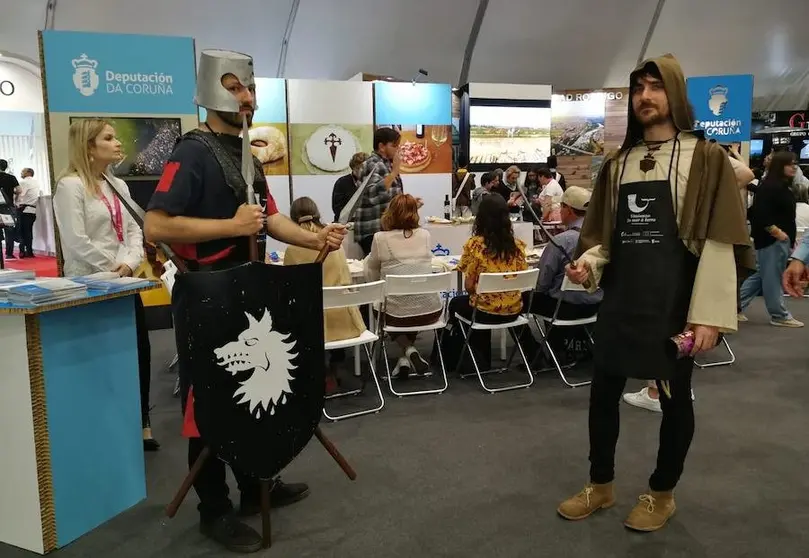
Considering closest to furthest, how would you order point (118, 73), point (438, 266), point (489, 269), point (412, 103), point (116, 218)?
1. point (116, 218)
2. point (489, 269)
3. point (438, 266)
4. point (118, 73)
5. point (412, 103)

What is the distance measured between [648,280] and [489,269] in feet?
6.57

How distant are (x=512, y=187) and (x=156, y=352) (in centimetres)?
494

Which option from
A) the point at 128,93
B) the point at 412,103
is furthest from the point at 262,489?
the point at 412,103

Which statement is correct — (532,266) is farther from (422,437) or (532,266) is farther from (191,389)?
(191,389)

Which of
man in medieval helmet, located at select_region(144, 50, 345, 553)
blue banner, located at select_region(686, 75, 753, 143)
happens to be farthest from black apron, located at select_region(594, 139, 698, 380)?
blue banner, located at select_region(686, 75, 753, 143)

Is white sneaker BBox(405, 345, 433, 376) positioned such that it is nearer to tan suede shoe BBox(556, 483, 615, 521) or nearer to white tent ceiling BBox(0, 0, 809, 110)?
tan suede shoe BBox(556, 483, 615, 521)

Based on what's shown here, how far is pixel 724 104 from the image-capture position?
8953 mm

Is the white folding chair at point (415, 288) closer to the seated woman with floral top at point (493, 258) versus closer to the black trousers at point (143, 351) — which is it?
the seated woman with floral top at point (493, 258)

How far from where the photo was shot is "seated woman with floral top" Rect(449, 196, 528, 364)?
4.11 metres

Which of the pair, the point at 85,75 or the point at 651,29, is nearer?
the point at 85,75

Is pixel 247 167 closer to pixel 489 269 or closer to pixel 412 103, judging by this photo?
pixel 489 269

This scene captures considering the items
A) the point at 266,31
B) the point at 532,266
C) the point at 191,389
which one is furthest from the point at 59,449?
the point at 266,31

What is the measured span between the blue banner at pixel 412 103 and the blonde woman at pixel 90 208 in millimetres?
5316

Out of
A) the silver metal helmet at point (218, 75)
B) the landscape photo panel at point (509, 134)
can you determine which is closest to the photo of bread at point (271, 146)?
the landscape photo panel at point (509, 134)
